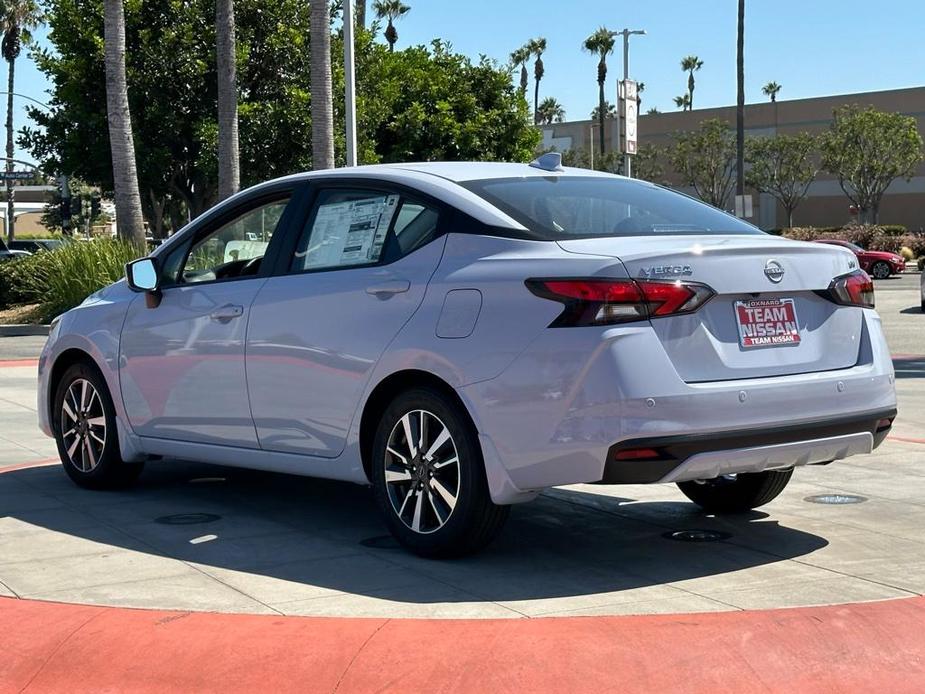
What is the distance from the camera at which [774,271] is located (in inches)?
228

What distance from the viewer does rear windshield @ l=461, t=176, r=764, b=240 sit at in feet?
20.0

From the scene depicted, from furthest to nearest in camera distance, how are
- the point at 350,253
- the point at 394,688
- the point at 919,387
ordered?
the point at 919,387
the point at 350,253
the point at 394,688

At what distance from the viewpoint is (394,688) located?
4.52 m

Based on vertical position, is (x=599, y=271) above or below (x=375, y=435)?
above

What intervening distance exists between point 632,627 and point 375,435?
1697 mm

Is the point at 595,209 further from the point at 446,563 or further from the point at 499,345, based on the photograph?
the point at 446,563

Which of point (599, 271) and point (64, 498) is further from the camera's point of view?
point (64, 498)

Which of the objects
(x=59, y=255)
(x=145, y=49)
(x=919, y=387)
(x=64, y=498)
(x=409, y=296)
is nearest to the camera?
(x=409, y=296)

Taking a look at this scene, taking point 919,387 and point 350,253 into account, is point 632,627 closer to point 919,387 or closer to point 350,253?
point 350,253

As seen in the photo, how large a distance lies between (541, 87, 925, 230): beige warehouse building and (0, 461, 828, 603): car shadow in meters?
72.9

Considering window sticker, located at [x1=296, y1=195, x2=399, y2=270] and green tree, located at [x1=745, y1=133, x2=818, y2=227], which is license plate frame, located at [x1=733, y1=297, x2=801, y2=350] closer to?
window sticker, located at [x1=296, y1=195, x2=399, y2=270]

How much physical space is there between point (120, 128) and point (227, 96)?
2.24 m

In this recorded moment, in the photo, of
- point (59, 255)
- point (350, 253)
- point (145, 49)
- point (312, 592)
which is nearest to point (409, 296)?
point (350, 253)

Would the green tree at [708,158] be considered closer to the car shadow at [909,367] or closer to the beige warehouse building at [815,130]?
the beige warehouse building at [815,130]
